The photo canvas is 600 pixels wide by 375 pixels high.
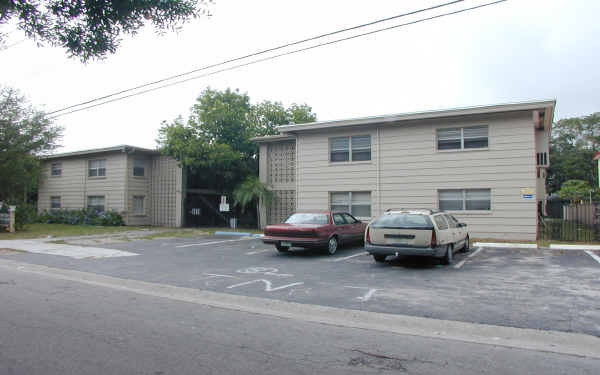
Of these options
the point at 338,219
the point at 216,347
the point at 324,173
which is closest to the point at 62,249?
the point at 338,219

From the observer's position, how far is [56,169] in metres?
30.6


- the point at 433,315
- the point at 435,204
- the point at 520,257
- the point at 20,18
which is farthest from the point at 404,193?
the point at 20,18

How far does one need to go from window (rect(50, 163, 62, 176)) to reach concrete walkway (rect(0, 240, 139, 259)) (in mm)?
15598

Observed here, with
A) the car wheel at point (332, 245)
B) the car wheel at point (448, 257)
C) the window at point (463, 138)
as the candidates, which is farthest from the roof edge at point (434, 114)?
the car wheel at point (448, 257)

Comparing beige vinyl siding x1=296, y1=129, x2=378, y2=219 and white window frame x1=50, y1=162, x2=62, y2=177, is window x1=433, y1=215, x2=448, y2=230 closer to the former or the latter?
beige vinyl siding x1=296, y1=129, x2=378, y2=219

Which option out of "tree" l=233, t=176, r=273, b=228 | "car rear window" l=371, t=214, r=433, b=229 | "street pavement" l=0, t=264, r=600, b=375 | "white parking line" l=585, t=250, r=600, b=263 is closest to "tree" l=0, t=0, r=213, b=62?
"street pavement" l=0, t=264, r=600, b=375

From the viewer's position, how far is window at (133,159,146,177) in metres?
26.9

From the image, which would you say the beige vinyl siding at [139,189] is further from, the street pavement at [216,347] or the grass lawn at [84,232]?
the street pavement at [216,347]

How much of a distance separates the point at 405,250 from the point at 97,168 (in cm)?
2473

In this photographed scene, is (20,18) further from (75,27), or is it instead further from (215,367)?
(215,367)

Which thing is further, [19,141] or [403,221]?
[19,141]

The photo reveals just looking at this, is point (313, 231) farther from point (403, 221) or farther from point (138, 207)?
point (138, 207)

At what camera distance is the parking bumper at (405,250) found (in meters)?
9.99

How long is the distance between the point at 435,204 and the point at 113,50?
46.5ft
